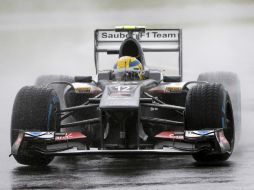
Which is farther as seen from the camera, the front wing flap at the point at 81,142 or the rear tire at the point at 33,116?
the rear tire at the point at 33,116

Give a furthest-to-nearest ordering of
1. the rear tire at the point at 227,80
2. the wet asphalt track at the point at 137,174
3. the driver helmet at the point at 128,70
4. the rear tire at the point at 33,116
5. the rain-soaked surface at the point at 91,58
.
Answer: the rear tire at the point at 227,80 < the driver helmet at the point at 128,70 < the rear tire at the point at 33,116 < the rain-soaked surface at the point at 91,58 < the wet asphalt track at the point at 137,174

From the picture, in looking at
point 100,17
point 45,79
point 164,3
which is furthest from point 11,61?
point 164,3

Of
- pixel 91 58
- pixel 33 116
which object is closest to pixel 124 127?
pixel 33 116

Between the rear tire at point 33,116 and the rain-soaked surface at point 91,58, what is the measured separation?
0.21 meters

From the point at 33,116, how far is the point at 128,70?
8.43 feet

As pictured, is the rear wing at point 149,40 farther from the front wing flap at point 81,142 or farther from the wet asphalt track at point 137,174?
the front wing flap at point 81,142

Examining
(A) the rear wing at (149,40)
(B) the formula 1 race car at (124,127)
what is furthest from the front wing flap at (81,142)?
(A) the rear wing at (149,40)

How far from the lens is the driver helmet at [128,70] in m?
15.1

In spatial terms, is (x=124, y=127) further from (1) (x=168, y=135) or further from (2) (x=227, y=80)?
(2) (x=227, y=80)

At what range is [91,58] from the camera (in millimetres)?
30609

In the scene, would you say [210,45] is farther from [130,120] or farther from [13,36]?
[130,120]

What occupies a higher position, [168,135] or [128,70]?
[128,70]

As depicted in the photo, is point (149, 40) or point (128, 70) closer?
→ point (128, 70)

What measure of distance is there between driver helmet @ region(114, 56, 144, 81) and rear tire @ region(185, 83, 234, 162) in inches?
82.2
